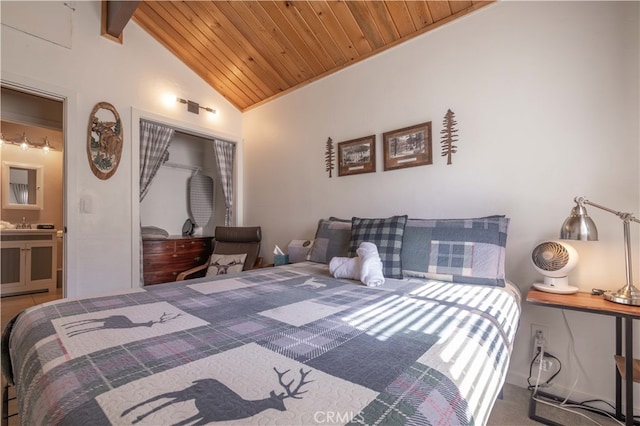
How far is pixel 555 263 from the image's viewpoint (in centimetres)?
154

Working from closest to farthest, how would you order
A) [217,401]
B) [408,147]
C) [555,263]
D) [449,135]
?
[217,401]
[555,263]
[449,135]
[408,147]

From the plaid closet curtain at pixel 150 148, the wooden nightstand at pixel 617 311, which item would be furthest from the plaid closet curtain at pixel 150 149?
the wooden nightstand at pixel 617 311

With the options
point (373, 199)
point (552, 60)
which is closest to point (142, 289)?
point (373, 199)

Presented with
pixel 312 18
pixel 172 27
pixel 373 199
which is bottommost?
pixel 373 199

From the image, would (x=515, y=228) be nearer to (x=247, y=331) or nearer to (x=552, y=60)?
(x=552, y=60)

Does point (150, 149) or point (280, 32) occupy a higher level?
point (280, 32)

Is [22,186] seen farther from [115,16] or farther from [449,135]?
[449,135]

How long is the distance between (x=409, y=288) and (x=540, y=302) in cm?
64

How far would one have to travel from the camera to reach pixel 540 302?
137 cm

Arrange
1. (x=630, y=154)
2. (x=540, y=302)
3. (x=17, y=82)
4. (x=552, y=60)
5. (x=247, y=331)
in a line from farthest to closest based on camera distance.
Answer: (x=17, y=82) < (x=552, y=60) < (x=630, y=154) < (x=540, y=302) < (x=247, y=331)

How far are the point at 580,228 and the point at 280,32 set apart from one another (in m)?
2.75

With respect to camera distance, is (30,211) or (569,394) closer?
(569,394)

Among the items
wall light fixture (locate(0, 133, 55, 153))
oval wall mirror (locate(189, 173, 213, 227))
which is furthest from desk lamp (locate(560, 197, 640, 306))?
wall light fixture (locate(0, 133, 55, 153))

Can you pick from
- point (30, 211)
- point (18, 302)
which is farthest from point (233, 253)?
point (30, 211)
